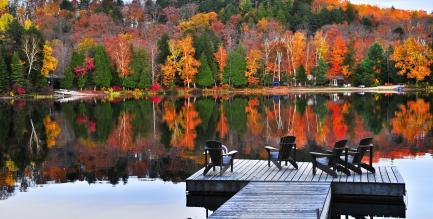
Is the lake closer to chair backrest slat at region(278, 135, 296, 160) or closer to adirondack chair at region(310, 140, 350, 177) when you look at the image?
adirondack chair at region(310, 140, 350, 177)

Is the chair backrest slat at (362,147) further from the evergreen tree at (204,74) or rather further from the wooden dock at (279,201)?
the evergreen tree at (204,74)

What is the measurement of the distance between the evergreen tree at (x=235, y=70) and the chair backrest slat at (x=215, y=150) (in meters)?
64.9

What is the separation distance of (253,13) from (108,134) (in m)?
99.3

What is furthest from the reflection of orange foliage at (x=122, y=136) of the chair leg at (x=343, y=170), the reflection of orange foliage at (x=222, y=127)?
the chair leg at (x=343, y=170)

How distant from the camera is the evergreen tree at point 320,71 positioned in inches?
Result: 3226

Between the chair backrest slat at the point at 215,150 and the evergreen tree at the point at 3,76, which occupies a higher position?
the evergreen tree at the point at 3,76

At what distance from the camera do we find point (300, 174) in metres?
15.1

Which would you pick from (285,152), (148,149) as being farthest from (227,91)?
(285,152)

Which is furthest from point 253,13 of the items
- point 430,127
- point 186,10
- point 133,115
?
point 430,127

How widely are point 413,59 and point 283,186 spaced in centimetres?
7163

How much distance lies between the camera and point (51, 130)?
106 feet

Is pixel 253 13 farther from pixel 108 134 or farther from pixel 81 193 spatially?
pixel 81 193

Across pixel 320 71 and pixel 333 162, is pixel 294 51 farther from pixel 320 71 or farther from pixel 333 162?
pixel 333 162

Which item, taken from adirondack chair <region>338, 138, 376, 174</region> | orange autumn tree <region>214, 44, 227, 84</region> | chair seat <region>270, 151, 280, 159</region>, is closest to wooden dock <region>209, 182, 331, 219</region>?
adirondack chair <region>338, 138, 376, 174</region>
